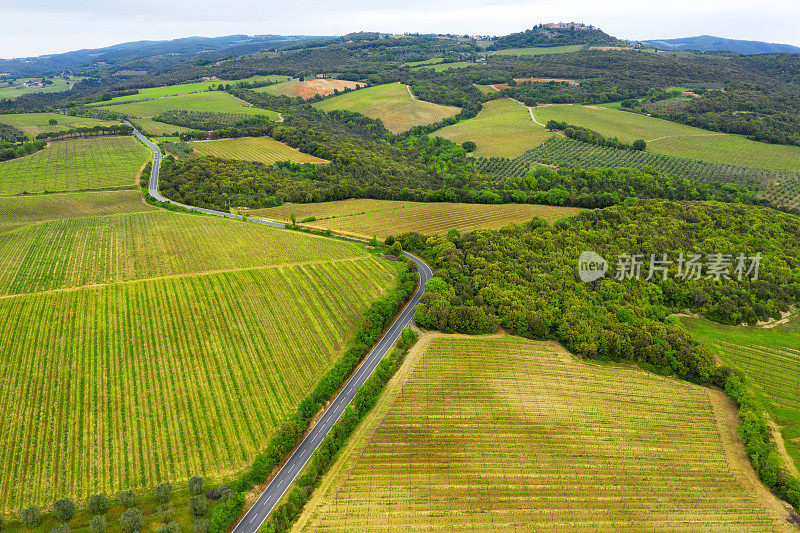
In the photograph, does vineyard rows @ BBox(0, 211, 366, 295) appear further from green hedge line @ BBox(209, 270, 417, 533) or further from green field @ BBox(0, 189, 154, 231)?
green hedge line @ BBox(209, 270, 417, 533)

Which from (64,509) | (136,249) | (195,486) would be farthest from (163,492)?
(136,249)

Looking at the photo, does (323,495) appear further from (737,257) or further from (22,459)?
(737,257)

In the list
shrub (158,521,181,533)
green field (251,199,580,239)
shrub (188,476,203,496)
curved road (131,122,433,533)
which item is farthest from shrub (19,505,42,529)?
green field (251,199,580,239)

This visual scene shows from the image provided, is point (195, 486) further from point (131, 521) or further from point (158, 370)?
point (158, 370)

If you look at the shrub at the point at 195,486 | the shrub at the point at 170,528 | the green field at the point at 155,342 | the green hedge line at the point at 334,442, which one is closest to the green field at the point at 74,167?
the green field at the point at 155,342

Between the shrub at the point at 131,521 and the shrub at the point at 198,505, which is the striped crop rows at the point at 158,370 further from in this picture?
the shrub at the point at 198,505

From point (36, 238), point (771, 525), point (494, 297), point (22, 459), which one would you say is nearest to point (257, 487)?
point (22, 459)

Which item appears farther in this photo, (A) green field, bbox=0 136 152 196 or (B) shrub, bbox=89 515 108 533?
(A) green field, bbox=0 136 152 196
